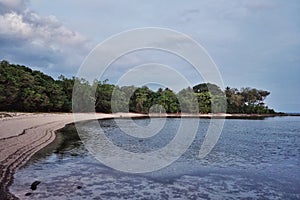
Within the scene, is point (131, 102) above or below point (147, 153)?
above

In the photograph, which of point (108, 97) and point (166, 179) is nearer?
point (166, 179)

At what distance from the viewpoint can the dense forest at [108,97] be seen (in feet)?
183

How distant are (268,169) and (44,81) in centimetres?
5748

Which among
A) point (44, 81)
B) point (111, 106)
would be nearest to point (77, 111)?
point (111, 106)

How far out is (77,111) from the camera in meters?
79.9

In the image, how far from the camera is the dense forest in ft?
183

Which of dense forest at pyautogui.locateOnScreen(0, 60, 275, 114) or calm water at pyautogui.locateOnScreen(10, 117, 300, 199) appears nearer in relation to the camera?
calm water at pyautogui.locateOnScreen(10, 117, 300, 199)

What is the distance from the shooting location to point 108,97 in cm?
8569

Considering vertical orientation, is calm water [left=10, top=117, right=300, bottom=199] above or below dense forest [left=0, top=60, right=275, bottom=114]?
below

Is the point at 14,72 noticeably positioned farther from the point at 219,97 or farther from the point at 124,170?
the point at 219,97

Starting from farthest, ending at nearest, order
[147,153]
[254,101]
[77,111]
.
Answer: [254,101] → [77,111] → [147,153]

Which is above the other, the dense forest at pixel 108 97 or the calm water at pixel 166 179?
the dense forest at pixel 108 97

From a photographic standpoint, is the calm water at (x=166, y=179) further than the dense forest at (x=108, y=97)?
No

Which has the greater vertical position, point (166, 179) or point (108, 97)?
point (108, 97)
